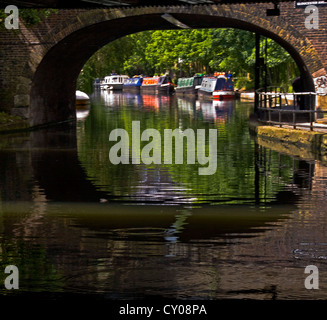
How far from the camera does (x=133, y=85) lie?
95.9 m

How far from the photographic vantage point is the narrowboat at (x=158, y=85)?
7806 cm

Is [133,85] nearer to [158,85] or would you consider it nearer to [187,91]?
[158,85]

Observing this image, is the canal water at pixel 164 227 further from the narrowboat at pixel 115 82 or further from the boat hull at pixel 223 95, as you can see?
the narrowboat at pixel 115 82

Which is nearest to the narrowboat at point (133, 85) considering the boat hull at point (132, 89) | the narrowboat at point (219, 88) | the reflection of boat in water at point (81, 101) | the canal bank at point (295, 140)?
the boat hull at point (132, 89)

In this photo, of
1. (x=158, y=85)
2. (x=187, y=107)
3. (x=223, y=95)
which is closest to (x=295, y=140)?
(x=187, y=107)

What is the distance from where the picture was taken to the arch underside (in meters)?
23.8

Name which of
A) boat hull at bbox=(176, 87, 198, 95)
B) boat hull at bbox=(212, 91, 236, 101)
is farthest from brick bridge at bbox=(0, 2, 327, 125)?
boat hull at bbox=(176, 87, 198, 95)

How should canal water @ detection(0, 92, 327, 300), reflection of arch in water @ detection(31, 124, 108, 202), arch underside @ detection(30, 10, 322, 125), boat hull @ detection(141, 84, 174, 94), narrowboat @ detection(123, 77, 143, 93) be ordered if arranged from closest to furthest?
canal water @ detection(0, 92, 327, 300)
reflection of arch in water @ detection(31, 124, 108, 202)
arch underside @ detection(30, 10, 322, 125)
boat hull @ detection(141, 84, 174, 94)
narrowboat @ detection(123, 77, 143, 93)

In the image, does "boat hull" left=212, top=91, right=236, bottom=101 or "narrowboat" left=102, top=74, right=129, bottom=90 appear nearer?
"boat hull" left=212, top=91, right=236, bottom=101

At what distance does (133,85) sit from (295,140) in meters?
77.5

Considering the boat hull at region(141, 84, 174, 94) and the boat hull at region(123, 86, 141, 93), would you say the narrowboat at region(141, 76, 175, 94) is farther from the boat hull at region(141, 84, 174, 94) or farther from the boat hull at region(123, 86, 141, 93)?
the boat hull at region(123, 86, 141, 93)

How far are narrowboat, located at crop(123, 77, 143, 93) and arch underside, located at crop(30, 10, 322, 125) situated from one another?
206 ft
